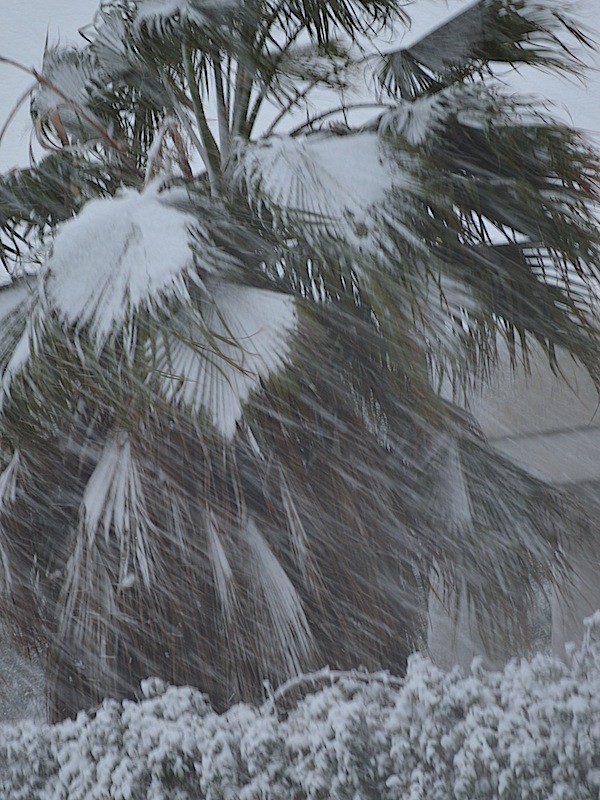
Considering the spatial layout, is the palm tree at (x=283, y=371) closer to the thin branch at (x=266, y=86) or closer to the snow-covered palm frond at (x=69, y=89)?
the thin branch at (x=266, y=86)

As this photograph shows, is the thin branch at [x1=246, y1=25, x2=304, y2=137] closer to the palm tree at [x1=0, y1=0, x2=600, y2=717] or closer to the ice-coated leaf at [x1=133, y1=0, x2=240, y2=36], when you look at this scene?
the palm tree at [x1=0, y1=0, x2=600, y2=717]

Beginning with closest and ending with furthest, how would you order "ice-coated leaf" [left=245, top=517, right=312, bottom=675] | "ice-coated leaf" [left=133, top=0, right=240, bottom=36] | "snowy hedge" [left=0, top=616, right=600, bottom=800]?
1. "snowy hedge" [left=0, top=616, right=600, bottom=800]
2. "ice-coated leaf" [left=245, top=517, right=312, bottom=675]
3. "ice-coated leaf" [left=133, top=0, right=240, bottom=36]

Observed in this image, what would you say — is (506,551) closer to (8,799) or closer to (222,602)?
(222,602)

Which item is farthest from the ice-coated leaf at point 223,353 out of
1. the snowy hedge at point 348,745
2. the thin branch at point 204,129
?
the thin branch at point 204,129

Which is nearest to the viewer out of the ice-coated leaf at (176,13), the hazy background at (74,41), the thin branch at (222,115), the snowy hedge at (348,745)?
the snowy hedge at (348,745)

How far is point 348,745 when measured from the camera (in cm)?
211

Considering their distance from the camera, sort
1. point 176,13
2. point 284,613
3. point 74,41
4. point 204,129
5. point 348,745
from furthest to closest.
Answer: point 74,41, point 204,129, point 176,13, point 284,613, point 348,745

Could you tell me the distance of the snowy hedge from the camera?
1.97 meters

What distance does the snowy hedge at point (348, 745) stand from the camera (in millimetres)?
1975

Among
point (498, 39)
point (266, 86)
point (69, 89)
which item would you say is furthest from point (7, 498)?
point (498, 39)

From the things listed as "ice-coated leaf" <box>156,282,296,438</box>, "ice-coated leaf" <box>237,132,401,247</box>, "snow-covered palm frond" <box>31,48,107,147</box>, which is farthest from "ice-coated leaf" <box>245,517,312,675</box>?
"snow-covered palm frond" <box>31,48,107,147</box>

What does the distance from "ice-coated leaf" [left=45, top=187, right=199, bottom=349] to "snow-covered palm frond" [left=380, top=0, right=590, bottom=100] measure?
1.51m

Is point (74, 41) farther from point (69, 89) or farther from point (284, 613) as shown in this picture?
point (284, 613)

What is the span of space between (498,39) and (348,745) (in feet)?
8.77
